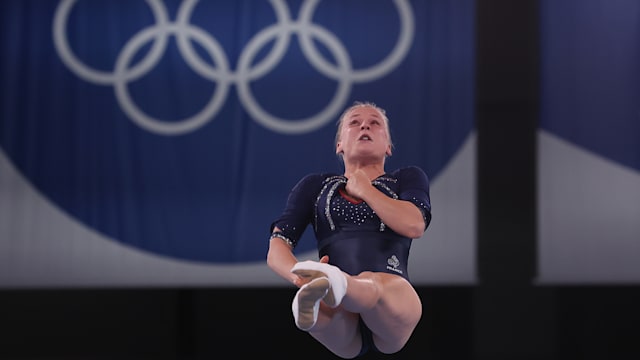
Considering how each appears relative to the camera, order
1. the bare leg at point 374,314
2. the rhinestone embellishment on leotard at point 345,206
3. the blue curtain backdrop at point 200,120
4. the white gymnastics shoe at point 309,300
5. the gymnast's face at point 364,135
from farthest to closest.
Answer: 1. the blue curtain backdrop at point 200,120
2. the gymnast's face at point 364,135
3. the rhinestone embellishment on leotard at point 345,206
4. the bare leg at point 374,314
5. the white gymnastics shoe at point 309,300

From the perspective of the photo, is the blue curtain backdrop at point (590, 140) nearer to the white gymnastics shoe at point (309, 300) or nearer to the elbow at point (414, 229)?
the elbow at point (414, 229)

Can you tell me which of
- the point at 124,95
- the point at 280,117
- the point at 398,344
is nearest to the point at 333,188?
the point at 398,344

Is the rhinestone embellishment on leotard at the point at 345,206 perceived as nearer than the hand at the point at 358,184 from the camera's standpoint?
No

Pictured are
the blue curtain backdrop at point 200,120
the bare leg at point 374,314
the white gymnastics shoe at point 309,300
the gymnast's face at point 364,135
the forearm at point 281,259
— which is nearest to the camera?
the white gymnastics shoe at point 309,300

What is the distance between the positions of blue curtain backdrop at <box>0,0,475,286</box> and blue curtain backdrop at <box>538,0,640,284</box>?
0.77 meters

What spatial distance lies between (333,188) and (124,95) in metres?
4.54

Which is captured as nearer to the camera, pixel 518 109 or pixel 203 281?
pixel 518 109

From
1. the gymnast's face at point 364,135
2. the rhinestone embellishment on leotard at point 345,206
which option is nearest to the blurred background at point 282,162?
the gymnast's face at point 364,135

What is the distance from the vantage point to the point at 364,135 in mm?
3559

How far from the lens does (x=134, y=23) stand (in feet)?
24.8

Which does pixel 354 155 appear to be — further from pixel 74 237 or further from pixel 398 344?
pixel 74 237

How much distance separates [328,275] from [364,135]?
0.91m

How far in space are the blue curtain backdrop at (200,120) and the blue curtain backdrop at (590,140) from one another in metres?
0.77

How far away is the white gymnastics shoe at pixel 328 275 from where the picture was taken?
2.88 meters
